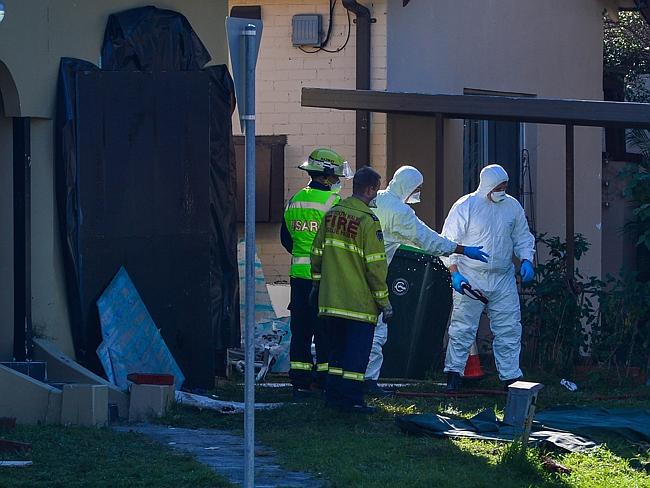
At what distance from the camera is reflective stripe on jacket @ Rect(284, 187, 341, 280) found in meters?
9.89

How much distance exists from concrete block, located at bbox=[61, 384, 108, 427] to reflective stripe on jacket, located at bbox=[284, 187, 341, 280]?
83.6 inches

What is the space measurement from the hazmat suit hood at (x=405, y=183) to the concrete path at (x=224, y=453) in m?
2.95

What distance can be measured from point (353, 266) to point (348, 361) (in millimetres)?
653

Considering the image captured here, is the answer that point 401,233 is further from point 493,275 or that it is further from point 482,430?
point 482,430

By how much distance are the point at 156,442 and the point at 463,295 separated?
12.3 feet

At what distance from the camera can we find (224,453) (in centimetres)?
756

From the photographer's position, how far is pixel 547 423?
8.62 metres

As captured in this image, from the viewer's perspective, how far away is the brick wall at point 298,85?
1341 cm

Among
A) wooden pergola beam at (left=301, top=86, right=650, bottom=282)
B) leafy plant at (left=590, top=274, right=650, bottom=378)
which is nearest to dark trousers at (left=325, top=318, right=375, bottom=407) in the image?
wooden pergola beam at (left=301, top=86, right=650, bottom=282)

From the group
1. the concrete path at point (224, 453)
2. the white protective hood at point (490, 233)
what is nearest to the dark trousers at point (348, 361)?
the concrete path at point (224, 453)

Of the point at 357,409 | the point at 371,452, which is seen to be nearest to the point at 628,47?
the point at 357,409

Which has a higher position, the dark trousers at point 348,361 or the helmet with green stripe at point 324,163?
the helmet with green stripe at point 324,163

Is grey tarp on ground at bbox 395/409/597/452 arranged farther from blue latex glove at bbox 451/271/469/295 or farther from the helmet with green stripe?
the helmet with green stripe

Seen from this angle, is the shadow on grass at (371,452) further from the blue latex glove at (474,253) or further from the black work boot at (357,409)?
the blue latex glove at (474,253)
